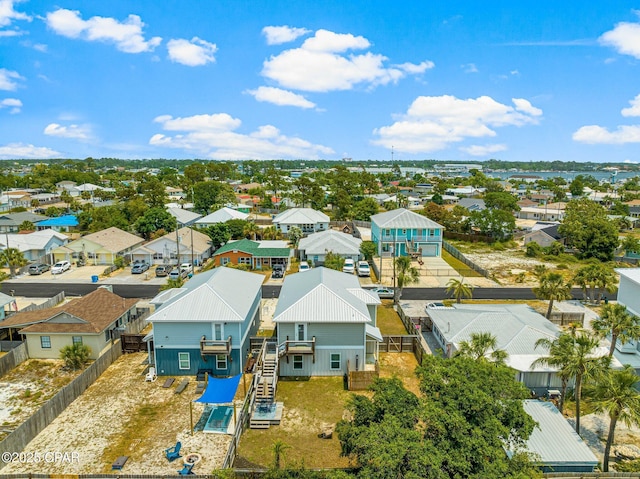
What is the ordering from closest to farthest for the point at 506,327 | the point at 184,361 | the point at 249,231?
the point at 184,361 < the point at 506,327 < the point at 249,231

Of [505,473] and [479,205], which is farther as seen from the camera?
[479,205]

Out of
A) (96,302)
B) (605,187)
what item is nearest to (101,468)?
(96,302)

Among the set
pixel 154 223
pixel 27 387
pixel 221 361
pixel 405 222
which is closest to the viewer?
pixel 27 387

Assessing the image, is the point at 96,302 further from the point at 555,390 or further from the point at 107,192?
the point at 107,192

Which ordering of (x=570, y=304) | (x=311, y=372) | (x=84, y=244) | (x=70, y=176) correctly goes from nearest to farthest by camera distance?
(x=311, y=372) → (x=570, y=304) → (x=84, y=244) → (x=70, y=176)

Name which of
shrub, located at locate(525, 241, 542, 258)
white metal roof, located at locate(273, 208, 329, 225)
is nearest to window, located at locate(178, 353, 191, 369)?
white metal roof, located at locate(273, 208, 329, 225)

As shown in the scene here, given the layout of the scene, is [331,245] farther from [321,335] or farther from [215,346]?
[215,346]

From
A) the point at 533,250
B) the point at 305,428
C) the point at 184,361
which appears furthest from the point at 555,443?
the point at 533,250

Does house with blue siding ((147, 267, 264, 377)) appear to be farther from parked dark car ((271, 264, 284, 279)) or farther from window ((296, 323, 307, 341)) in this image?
parked dark car ((271, 264, 284, 279))
